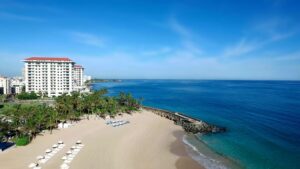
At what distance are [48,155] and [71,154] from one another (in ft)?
9.29

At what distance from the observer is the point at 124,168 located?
2609 centimetres

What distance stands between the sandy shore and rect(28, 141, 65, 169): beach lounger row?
52 centimetres

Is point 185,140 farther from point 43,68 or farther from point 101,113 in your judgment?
point 43,68

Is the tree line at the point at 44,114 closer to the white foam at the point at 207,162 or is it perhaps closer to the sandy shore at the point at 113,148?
the sandy shore at the point at 113,148

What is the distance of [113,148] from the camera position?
3284 cm

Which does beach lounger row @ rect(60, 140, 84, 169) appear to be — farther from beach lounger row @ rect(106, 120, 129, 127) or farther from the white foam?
the white foam

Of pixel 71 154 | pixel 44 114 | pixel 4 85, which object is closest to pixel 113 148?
pixel 71 154

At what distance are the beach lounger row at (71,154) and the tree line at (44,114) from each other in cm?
790

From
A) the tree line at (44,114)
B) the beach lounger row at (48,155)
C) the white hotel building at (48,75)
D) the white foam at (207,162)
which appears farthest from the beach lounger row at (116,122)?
the white hotel building at (48,75)

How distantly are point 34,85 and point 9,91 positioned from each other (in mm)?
19166

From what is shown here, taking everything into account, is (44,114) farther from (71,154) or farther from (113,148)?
(113,148)

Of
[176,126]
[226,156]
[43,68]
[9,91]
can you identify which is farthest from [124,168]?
[9,91]

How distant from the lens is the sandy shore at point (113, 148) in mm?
27062

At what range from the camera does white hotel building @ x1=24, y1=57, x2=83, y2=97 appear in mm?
94575
